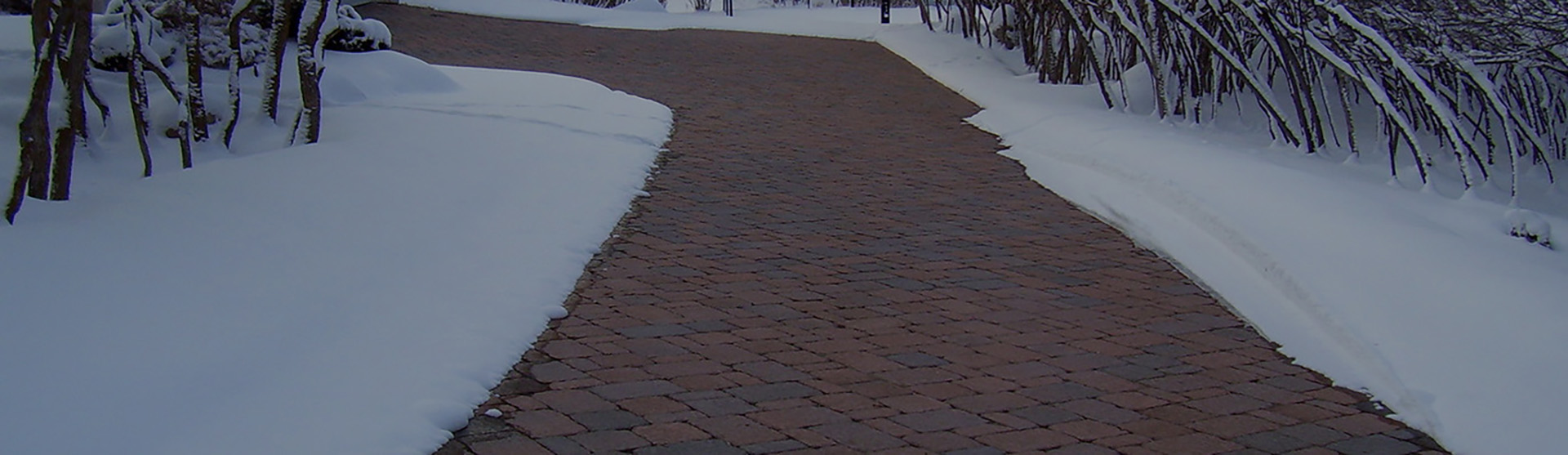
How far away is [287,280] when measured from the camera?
5.43 meters

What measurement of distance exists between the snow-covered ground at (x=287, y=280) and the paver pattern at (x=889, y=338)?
261mm

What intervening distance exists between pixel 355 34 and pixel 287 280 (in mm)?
5430

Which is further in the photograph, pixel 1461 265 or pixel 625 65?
pixel 625 65

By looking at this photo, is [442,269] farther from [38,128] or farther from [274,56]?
[274,56]

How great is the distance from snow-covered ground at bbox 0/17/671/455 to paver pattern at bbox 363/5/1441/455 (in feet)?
0.86

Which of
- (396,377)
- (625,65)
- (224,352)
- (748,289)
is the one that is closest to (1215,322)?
(748,289)

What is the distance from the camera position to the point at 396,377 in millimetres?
4734

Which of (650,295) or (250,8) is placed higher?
(250,8)

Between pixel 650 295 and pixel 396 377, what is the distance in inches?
61.7

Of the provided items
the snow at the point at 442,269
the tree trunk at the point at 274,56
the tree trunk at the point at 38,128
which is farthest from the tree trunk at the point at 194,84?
the tree trunk at the point at 38,128

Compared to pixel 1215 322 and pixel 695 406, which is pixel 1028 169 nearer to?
pixel 1215 322

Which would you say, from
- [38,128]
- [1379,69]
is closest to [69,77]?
[38,128]

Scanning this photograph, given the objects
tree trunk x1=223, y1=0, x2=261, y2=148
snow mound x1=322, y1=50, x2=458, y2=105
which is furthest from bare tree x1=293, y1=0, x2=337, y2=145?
snow mound x1=322, y1=50, x2=458, y2=105

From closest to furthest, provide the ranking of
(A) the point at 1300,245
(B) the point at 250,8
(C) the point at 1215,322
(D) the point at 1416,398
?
(D) the point at 1416,398
(C) the point at 1215,322
(A) the point at 1300,245
(B) the point at 250,8
